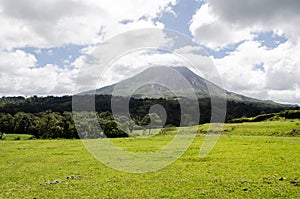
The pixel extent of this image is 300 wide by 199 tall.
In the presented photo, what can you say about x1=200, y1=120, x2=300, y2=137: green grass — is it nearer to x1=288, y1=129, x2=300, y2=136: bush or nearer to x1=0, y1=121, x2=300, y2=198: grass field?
x1=288, y1=129, x2=300, y2=136: bush

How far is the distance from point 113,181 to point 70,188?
2942mm

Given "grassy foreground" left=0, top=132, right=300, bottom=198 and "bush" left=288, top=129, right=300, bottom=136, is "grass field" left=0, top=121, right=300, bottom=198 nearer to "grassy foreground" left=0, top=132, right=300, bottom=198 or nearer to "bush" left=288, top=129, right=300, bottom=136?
"grassy foreground" left=0, top=132, right=300, bottom=198

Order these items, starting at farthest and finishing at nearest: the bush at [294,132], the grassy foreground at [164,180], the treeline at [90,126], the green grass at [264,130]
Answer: the treeline at [90,126] < the green grass at [264,130] < the bush at [294,132] < the grassy foreground at [164,180]

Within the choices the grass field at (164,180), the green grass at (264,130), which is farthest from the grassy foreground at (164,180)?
the green grass at (264,130)

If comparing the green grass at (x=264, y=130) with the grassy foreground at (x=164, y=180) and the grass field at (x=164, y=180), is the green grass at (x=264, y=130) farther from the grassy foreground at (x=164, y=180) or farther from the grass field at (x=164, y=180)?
the grassy foreground at (x=164, y=180)

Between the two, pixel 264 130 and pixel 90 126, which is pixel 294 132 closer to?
pixel 264 130

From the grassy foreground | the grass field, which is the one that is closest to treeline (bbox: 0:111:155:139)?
the grass field

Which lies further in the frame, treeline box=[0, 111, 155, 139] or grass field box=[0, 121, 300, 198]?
treeline box=[0, 111, 155, 139]

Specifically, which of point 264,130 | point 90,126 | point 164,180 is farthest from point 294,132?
point 90,126

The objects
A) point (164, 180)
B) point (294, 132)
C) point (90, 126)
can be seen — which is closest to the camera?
point (164, 180)

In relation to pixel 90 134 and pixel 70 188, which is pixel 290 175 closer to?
pixel 70 188

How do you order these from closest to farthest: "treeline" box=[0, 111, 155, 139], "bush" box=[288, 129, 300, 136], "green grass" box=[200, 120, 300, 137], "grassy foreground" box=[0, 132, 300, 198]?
"grassy foreground" box=[0, 132, 300, 198], "bush" box=[288, 129, 300, 136], "green grass" box=[200, 120, 300, 137], "treeline" box=[0, 111, 155, 139]

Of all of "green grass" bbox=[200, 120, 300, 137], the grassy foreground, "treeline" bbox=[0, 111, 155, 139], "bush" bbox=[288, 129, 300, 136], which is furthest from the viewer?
"treeline" bbox=[0, 111, 155, 139]

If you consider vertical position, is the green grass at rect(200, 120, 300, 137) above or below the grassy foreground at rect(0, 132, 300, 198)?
above
